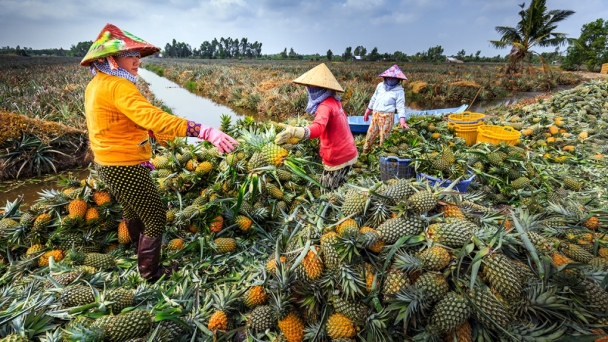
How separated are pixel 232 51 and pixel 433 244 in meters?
112

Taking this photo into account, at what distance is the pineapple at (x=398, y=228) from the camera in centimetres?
175

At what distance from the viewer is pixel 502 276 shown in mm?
1487

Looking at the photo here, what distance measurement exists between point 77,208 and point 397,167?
12.1 feet

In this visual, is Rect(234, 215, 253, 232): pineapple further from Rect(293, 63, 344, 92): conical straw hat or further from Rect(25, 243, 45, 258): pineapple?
Rect(25, 243, 45, 258): pineapple

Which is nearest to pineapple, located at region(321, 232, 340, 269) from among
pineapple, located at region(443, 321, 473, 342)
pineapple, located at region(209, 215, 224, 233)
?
pineapple, located at region(443, 321, 473, 342)

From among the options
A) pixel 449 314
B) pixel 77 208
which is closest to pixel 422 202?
pixel 449 314

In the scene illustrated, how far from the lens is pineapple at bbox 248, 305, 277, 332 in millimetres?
1858

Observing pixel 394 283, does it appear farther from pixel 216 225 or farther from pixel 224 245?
pixel 216 225

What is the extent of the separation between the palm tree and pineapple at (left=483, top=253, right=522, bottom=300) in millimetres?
25517

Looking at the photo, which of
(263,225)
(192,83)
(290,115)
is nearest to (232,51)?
(192,83)

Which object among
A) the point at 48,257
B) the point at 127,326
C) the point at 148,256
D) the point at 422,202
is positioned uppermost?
the point at 422,202

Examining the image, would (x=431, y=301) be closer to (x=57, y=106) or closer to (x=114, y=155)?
(x=114, y=155)

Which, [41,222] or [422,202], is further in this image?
[41,222]

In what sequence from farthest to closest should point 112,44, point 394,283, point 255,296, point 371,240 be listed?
point 112,44
point 255,296
point 371,240
point 394,283
